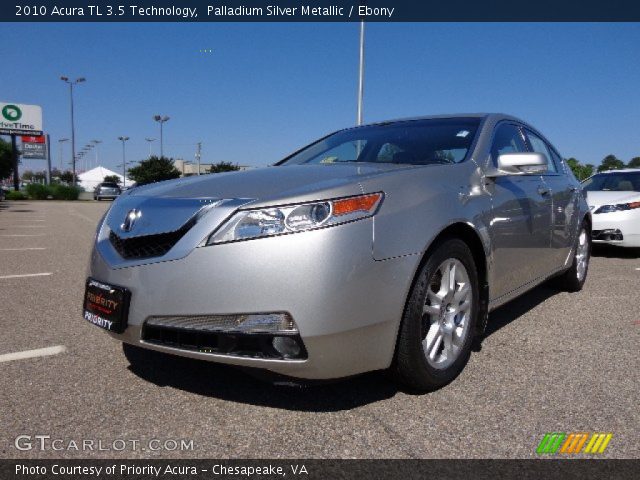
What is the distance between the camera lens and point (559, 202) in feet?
12.4

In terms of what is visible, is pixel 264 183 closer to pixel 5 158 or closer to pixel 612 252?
pixel 612 252

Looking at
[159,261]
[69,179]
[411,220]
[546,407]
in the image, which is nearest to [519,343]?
[546,407]

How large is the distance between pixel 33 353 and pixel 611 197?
7.04 meters

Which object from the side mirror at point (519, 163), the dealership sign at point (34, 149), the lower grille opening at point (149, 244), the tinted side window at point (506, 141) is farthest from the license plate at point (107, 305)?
the dealership sign at point (34, 149)


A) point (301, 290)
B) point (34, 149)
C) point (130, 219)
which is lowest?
point (301, 290)

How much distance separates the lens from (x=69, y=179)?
79.4 m

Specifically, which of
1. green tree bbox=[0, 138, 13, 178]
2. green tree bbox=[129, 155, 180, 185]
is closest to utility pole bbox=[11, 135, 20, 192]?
green tree bbox=[0, 138, 13, 178]

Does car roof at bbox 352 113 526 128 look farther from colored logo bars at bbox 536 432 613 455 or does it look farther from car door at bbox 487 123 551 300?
colored logo bars at bbox 536 432 613 455

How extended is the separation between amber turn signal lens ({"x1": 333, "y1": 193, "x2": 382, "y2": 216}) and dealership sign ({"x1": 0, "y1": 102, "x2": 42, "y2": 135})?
5177 cm

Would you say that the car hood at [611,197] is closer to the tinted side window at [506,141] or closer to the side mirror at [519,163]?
the tinted side window at [506,141]

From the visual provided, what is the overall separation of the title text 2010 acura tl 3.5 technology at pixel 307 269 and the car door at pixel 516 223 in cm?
13

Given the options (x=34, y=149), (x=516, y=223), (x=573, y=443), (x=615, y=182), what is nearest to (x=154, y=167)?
(x=34, y=149)

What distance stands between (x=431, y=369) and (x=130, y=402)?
1348 millimetres

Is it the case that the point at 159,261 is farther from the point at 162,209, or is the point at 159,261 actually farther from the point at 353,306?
the point at 353,306
